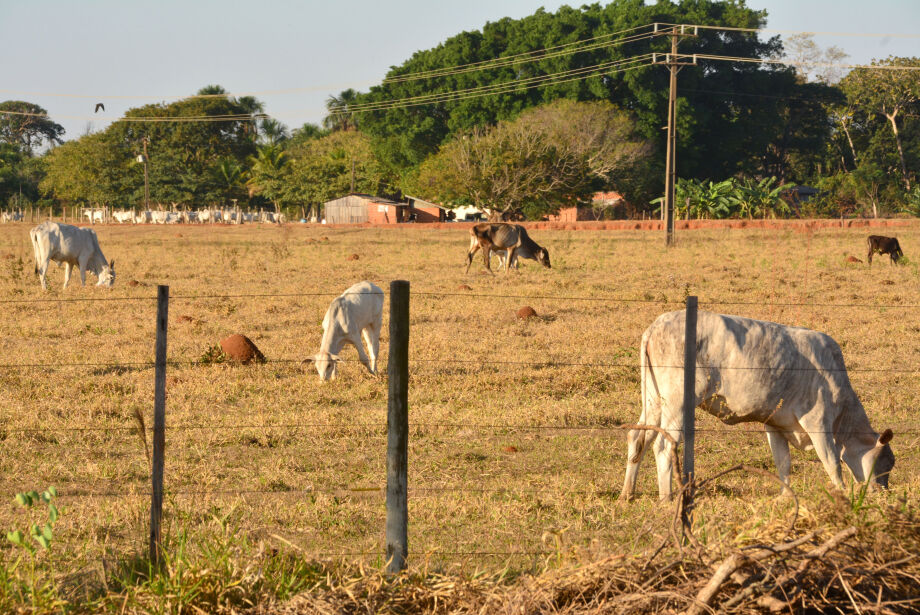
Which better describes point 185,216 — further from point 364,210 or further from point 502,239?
point 502,239

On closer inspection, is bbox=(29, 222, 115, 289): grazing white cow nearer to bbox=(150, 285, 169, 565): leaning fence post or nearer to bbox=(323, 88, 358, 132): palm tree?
bbox=(150, 285, 169, 565): leaning fence post

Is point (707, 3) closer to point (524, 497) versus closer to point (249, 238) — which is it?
point (249, 238)

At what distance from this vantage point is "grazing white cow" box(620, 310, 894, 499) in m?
6.43

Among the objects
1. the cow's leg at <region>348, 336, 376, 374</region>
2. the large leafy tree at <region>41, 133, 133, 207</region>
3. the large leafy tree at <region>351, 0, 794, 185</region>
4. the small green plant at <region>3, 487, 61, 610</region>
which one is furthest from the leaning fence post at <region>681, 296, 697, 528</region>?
the large leafy tree at <region>41, 133, 133, 207</region>

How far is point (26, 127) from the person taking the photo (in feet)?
345

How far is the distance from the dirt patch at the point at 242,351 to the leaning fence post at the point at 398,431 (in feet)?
22.8

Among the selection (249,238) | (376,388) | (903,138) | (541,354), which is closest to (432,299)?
(541,354)

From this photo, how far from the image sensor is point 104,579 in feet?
13.4

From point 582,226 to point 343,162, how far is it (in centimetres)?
3992

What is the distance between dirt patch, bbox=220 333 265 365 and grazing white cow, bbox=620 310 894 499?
230 inches

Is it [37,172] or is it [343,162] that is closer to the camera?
[343,162]

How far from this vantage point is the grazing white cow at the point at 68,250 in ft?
60.6

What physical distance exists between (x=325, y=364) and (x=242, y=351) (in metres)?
1.37

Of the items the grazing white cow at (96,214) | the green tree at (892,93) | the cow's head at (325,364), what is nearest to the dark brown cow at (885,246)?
the cow's head at (325,364)
